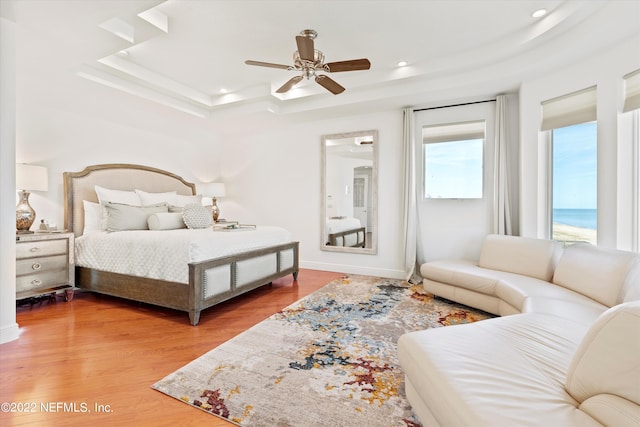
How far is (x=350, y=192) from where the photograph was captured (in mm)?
4637

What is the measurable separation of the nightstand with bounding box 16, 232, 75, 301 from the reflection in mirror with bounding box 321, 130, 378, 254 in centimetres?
330

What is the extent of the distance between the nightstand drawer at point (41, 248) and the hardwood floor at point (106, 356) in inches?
22.0

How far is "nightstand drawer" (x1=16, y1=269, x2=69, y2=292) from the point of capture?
2.81 metres

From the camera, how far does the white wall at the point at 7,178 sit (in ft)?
7.29

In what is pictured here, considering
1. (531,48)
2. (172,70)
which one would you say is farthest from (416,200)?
(172,70)

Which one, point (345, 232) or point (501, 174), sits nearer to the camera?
point (501, 174)

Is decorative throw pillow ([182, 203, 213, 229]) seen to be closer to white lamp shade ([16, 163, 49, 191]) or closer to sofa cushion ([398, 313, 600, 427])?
white lamp shade ([16, 163, 49, 191])

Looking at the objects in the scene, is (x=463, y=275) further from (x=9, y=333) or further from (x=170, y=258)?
(x=9, y=333)

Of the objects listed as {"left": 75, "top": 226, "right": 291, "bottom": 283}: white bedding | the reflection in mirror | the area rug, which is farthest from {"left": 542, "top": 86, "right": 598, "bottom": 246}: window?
{"left": 75, "top": 226, "right": 291, "bottom": 283}: white bedding

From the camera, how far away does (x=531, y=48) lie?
291 cm

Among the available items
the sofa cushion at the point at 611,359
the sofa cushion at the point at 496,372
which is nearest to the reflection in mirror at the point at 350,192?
the sofa cushion at the point at 496,372

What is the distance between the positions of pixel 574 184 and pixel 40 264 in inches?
221

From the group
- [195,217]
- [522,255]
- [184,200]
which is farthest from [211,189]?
[522,255]

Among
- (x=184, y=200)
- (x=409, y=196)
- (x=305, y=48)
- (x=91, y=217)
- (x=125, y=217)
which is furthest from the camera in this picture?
(x=184, y=200)
